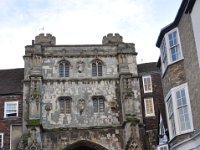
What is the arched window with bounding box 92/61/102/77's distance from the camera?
35041 millimetres

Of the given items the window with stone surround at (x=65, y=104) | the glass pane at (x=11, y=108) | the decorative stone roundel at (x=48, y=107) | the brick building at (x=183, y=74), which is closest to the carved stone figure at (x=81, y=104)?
the window with stone surround at (x=65, y=104)

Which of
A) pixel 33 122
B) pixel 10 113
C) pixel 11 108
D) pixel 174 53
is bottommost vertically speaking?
pixel 33 122

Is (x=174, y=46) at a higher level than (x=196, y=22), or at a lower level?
lower

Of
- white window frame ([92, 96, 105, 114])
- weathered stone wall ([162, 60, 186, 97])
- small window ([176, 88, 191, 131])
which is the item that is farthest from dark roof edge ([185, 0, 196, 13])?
white window frame ([92, 96, 105, 114])

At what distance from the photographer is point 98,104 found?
33812mm

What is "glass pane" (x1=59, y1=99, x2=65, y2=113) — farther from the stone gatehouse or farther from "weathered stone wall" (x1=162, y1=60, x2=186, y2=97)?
"weathered stone wall" (x1=162, y1=60, x2=186, y2=97)

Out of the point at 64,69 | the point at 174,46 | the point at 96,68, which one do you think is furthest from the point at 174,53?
the point at 64,69

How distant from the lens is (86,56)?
116ft

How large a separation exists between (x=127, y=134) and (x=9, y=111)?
10426 millimetres

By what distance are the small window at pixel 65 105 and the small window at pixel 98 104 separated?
7.24 ft

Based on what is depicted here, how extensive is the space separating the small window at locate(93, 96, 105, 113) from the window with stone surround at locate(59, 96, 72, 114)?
2204 mm

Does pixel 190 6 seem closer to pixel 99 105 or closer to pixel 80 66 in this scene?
pixel 99 105

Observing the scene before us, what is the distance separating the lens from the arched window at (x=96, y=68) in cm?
3504

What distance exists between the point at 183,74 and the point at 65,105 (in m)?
16.5
